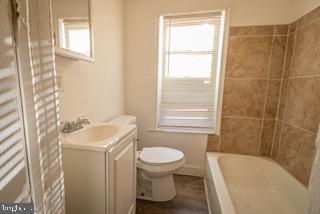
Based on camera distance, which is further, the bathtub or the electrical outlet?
the bathtub

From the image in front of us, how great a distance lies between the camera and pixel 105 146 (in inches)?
35.2

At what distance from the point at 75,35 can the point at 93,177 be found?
0.98 meters

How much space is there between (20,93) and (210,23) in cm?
204

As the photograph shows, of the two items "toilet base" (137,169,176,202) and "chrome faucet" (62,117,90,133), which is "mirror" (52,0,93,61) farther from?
"toilet base" (137,169,176,202)

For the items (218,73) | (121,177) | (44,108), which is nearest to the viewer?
(44,108)

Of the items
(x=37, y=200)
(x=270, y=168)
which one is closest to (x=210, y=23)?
(x=270, y=168)

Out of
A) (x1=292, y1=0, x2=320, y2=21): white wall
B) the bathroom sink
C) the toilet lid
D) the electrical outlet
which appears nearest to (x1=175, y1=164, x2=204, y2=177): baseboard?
the toilet lid

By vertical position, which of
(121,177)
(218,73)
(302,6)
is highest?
(302,6)

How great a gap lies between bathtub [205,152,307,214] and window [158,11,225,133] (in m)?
0.50

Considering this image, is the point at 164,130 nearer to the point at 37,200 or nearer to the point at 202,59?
the point at 202,59

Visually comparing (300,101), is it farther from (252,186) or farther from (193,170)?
(193,170)

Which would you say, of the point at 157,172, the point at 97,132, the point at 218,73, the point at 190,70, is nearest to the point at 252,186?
the point at 157,172

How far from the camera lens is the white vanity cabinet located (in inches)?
36.1

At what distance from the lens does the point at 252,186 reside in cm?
187
